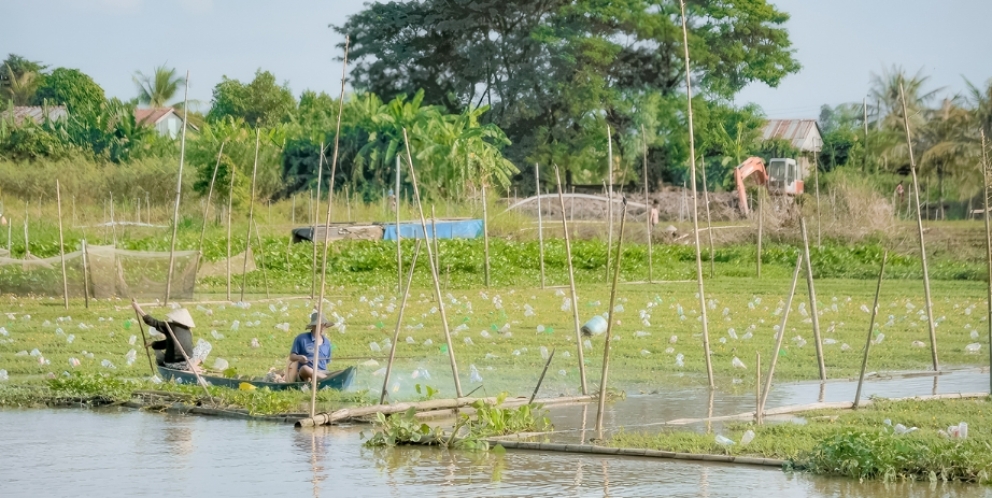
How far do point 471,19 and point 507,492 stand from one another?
1692 inches

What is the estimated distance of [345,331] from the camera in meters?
14.6

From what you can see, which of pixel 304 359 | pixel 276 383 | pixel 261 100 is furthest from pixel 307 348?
pixel 261 100

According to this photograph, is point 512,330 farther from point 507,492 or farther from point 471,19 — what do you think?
point 471,19

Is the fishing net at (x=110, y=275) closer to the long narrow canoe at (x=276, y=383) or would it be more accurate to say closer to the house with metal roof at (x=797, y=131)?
the long narrow canoe at (x=276, y=383)

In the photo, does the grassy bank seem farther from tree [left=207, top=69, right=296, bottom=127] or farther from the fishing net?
tree [left=207, top=69, right=296, bottom=127]

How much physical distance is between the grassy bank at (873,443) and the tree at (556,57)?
37964 mm

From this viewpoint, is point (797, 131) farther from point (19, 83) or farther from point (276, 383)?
point (276, 383)

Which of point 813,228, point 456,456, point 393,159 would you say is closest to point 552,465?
point 456,456

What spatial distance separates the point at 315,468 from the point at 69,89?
55.8m

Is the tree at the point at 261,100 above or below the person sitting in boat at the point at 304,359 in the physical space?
above

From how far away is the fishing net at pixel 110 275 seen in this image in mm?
17938

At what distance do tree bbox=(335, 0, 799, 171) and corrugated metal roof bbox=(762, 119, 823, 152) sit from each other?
1621 centimetres

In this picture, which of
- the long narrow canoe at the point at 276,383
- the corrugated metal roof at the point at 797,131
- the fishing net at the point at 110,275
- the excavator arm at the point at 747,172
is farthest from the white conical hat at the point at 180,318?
the corrugated metal roof at the point at 797,131

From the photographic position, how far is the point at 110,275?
59.1 feet
